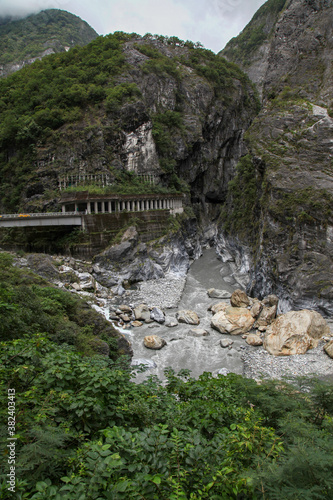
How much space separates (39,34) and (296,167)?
108m

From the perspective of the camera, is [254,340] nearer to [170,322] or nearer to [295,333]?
[295,333]

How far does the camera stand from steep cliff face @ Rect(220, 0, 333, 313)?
74.4ft

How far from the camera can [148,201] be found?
39844 mm

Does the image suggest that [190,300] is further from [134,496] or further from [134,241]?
[134,496]

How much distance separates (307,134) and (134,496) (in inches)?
1254

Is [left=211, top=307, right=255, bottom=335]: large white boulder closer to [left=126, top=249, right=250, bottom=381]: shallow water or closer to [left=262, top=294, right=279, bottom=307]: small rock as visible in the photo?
[left=126, top=249, right=250, bottom=381]: shallow water

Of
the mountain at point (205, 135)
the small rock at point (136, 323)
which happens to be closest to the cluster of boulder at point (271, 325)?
the mountain at point (205, 135)

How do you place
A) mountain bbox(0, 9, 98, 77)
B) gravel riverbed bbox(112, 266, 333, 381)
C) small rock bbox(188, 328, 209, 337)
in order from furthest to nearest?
mountain bbox(0, 9, 98, 77), small rock bbox(188, 328, 209, 337), gravel riverbed bbox(112, 266, 333, 381)

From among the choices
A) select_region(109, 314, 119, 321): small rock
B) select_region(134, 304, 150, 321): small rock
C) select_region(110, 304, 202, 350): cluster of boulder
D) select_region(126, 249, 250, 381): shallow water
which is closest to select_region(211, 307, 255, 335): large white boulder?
select_region(126, 249, 250, 381): shallow water

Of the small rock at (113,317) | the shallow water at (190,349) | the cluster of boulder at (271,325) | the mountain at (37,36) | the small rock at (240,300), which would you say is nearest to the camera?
the shallow water at (190,349)

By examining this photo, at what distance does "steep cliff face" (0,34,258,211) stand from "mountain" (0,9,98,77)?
4371 cm

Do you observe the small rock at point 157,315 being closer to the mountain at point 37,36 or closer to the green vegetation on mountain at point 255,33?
the mountain at point 37,36

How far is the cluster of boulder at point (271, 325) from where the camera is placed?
17.6 meters

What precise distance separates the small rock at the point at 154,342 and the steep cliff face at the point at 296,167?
10352 millimetres
